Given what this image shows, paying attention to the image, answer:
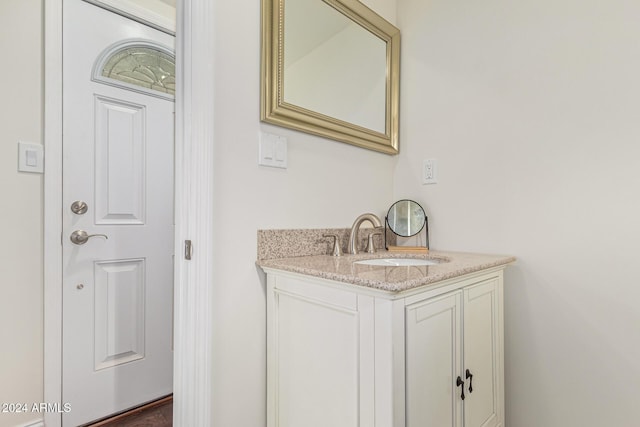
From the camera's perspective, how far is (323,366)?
922 mm

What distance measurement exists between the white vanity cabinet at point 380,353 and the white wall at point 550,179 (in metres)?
0.24

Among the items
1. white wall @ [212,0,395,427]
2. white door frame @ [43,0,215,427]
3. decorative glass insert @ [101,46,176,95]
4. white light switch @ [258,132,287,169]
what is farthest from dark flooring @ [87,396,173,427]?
decorative glass insert @ [101,46,176,95]

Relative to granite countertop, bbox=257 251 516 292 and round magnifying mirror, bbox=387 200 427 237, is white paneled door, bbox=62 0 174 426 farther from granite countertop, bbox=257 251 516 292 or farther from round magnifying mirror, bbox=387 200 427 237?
round magnifying mirror, bbox=387 200 427 237

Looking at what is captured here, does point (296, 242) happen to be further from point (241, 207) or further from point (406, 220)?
point (406, 220)

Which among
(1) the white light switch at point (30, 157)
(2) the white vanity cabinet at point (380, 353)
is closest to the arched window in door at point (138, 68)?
(1) the white light switch at point (30, 157)

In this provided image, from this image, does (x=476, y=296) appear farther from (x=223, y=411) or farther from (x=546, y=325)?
(x=223, y=411)

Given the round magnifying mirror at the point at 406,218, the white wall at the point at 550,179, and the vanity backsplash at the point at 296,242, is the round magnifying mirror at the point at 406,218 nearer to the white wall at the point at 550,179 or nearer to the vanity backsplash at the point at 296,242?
the white wall at the point at 550,179

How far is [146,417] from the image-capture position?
5.32 feet

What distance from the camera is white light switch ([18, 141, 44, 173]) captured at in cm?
132

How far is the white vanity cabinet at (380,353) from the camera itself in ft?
2.58

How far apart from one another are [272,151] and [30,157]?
3.40 feet

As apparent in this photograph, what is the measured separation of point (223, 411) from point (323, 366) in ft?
1.22

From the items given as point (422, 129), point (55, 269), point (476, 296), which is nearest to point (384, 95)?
point (422, 129)

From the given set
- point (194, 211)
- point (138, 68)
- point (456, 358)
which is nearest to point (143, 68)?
point (138, 68)
